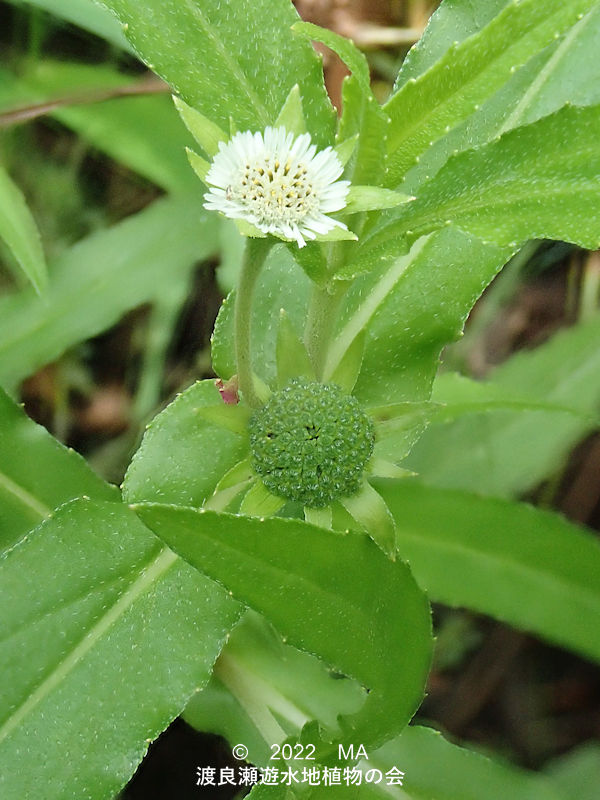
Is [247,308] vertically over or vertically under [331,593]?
over

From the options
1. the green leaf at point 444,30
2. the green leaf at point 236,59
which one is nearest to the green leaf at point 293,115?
the green leaf at point 236,59

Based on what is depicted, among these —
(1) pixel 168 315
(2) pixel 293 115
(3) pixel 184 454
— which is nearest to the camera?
(2) pixel 293 115

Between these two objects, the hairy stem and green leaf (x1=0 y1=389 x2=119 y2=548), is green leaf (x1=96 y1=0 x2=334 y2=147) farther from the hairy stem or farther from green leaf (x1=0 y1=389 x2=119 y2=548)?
green leaf (x1=0 y1=389 x2=119 y2=548)

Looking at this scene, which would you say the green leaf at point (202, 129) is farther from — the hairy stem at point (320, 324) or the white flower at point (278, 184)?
the hairy stem at point (320, 324)

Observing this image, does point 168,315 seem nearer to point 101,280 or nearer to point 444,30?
point 101,280

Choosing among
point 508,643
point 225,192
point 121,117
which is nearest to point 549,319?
point 508,643

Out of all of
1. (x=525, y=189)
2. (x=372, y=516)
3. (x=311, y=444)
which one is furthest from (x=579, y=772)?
(x=525, y=189)
